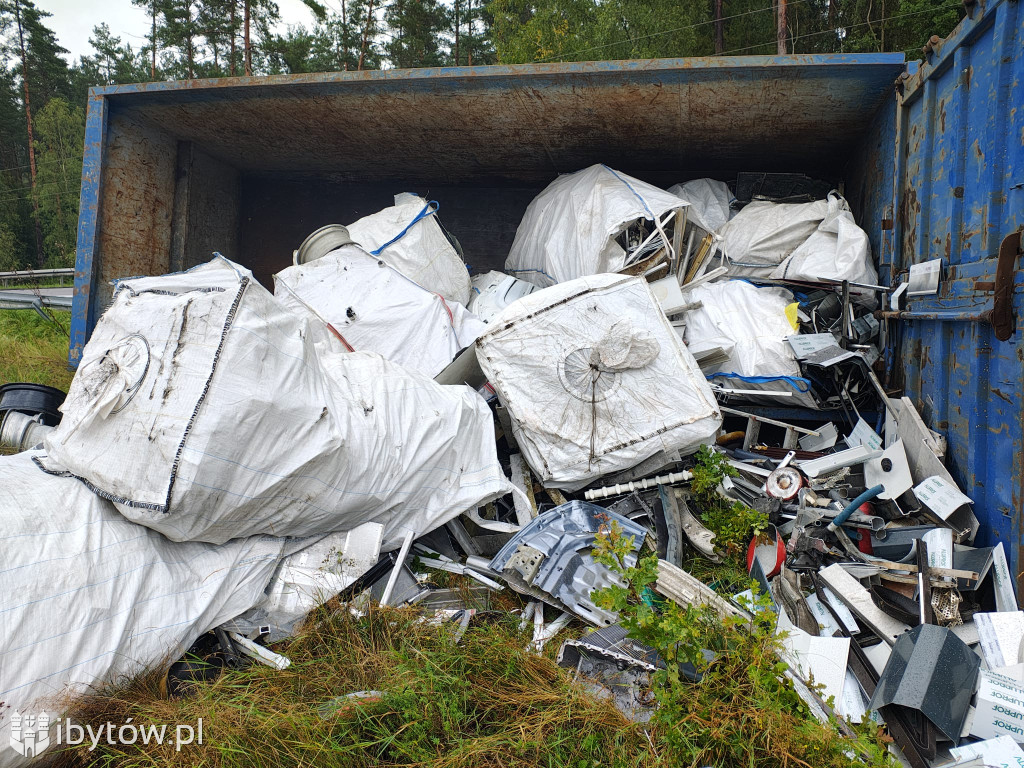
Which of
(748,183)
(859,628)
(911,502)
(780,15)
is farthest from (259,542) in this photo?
(780,15)

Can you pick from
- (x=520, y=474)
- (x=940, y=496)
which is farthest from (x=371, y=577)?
(x=940, y=496)

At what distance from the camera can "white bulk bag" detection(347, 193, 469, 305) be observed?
3258 millimetres

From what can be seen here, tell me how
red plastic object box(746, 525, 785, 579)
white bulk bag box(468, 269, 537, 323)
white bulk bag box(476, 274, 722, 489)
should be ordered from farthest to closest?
white bulk bag box(468, 269, 537, 323)
white bulk bag box(476, 274, 722, 489)
red plastic object box(746, 525, 785, 579)

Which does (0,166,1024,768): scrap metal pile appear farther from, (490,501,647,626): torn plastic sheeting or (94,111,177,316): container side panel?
(94,111,177,316): container side panel

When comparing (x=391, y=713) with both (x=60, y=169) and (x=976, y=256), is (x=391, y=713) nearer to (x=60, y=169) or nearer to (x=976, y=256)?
(x=976, y=256)

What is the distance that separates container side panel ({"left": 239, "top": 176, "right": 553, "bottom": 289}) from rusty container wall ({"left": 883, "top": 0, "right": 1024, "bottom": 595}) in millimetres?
2887

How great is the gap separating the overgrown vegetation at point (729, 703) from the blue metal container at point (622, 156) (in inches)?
29.3

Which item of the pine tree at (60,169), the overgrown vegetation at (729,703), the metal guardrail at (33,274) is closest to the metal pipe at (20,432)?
the overgrown vegetation at (729,703)

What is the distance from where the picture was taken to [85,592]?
158 cm

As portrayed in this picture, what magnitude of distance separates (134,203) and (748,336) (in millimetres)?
3530

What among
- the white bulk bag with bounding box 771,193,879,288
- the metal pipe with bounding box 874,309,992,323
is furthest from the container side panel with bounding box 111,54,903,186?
the metal pipe with bounding box 874,309,992,323

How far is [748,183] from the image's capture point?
Result: 3781 millimetres

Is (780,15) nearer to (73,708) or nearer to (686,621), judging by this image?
(686,621)

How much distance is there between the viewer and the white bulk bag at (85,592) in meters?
1.46
